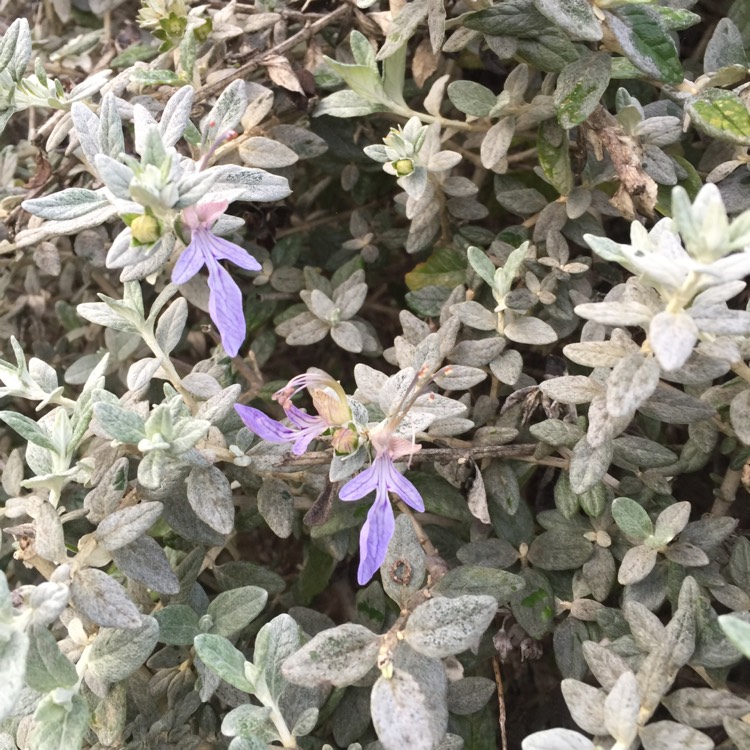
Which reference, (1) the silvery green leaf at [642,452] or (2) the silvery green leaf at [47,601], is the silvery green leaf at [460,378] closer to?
(1) the silvery green leaf at [642,452]

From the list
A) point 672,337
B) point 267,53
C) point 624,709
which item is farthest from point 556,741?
point 267,53

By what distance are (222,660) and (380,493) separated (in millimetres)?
235

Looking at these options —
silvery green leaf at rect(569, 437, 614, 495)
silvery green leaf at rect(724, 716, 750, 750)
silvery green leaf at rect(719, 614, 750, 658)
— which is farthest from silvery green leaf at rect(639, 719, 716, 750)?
silvery green leaf at rect(569, 437, 614, 495)

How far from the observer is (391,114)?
51.6 inches

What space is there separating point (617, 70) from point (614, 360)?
0.48 meters

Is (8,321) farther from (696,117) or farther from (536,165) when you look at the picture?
(696,117)

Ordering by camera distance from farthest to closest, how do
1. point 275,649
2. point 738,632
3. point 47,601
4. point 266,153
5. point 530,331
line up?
point 266,153
point 530,331
point 275,649
point 47,601
point 738,632

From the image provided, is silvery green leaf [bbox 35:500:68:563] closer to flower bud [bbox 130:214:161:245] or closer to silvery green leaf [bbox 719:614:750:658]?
flower bud [bbox 130:214:161:245]

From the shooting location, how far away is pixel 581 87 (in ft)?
3.33

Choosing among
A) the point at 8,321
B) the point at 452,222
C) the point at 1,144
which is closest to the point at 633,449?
the point at 452,222

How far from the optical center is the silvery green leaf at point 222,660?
0.79 m

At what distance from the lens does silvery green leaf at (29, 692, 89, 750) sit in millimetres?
773

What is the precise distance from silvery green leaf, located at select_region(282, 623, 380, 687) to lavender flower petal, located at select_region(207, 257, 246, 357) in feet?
1.01

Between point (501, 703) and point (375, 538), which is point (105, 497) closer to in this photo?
point (375, 538)
